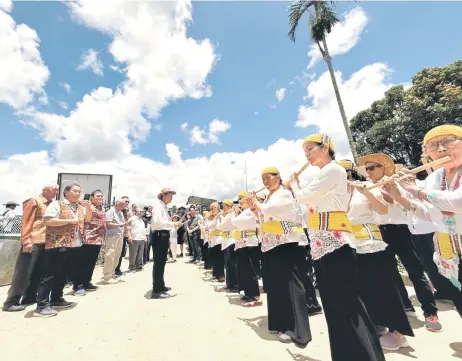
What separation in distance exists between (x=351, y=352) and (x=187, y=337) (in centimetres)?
199

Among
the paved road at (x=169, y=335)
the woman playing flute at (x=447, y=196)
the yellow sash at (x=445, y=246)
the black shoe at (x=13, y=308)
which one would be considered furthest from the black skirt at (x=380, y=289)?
the black shoe at (x=13, y=308)

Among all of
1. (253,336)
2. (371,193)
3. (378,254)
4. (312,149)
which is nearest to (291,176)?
(312,149)

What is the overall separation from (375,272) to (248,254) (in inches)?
88.5

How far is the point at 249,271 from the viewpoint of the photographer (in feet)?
15.8

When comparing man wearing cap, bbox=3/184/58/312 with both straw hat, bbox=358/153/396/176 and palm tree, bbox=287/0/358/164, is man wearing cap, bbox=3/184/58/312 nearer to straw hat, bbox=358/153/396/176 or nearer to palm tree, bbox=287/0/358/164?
straw hat, bbox=358/153/396/176

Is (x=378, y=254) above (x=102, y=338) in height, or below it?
above

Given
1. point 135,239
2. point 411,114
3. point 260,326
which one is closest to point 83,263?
point 135,239

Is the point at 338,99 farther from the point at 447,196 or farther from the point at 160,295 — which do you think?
the point at 447,196

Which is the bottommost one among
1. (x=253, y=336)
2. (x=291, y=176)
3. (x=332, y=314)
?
(x=253, y=336)

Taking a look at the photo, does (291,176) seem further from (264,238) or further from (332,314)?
(332,314)

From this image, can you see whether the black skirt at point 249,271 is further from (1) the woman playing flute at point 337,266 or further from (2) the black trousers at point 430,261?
(2) the black trousers at point 430,261

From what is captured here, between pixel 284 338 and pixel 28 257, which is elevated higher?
pixel 28 257

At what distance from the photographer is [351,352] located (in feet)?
7.03

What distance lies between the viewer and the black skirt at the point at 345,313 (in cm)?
214
